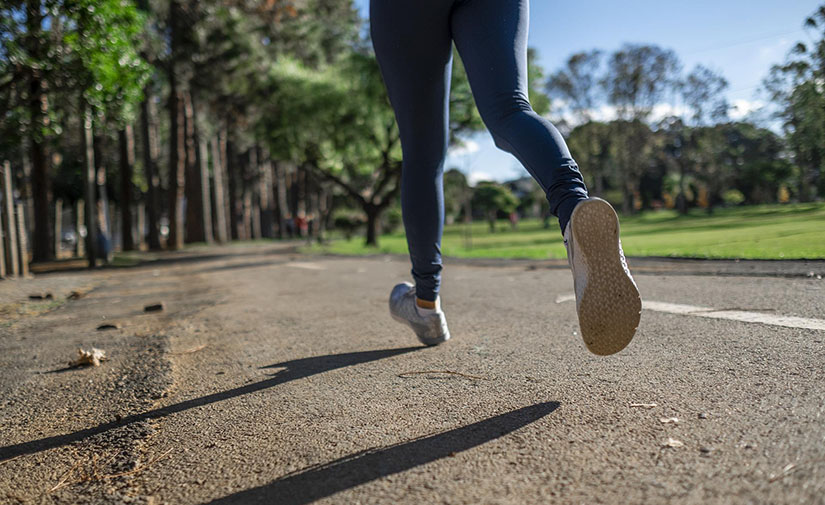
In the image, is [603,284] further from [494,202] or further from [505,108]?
[494,202]

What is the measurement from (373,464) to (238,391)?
846 millimetres

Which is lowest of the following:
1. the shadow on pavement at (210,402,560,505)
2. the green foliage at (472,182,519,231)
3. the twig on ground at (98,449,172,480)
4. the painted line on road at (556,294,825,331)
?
the twig on ground at (98,449,172,480)

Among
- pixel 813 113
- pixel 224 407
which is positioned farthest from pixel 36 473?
pixel 813 113

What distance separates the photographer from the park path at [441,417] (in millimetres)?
1110

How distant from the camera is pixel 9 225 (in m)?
9.14

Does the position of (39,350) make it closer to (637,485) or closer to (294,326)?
(294,326)

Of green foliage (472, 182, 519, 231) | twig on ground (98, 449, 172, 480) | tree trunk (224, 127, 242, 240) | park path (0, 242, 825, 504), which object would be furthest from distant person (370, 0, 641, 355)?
tree trunk (224, 127, 242, 240)

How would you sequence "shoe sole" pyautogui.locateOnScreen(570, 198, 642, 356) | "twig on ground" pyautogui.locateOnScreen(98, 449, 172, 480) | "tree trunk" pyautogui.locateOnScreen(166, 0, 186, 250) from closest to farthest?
1. "twig on ground" pyautogui.locateOnScreen(98, 449, 172, 480)
2. "shoe sole" pyautogui.locateOnScreen(570, 198, 642, 356)
3. "tree trunk" pyautogui.locateOnScreen(166, 0, 186, 250)

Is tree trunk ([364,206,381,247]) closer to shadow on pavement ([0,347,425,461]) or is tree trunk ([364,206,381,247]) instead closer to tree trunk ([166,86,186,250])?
tree trunk ([166,86,186,250])

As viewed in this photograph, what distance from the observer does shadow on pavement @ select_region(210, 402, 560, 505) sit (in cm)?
115

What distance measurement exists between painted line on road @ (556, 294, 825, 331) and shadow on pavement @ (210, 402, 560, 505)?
4.32 feet

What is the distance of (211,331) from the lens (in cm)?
331

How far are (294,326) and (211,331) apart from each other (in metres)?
0.50

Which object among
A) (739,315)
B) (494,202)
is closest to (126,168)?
(494,202)
